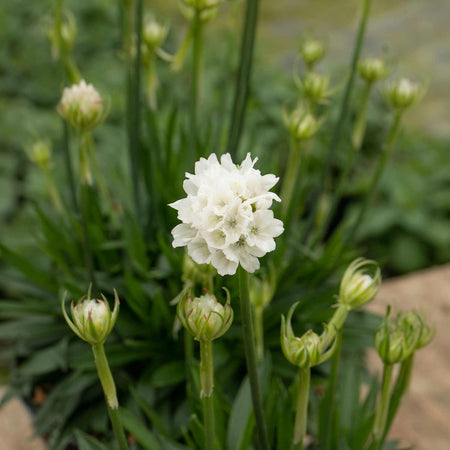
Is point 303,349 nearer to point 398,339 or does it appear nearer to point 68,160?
point 398,339

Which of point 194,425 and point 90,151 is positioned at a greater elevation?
point 90,151

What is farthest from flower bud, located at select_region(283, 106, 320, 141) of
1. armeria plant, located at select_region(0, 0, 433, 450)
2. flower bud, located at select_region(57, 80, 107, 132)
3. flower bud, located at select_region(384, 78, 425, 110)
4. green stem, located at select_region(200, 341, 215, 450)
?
green stem, located at select_region(200, 341, 215, 450)

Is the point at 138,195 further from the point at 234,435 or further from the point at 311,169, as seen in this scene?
the point at 311,169

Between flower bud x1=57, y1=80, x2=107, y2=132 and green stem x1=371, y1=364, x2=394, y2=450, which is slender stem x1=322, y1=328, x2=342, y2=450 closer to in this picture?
green stem x1=371, y1=364, x2=394, y2=450

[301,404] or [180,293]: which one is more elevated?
[180,293]

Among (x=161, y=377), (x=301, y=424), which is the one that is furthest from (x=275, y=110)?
(x=301, y=424)

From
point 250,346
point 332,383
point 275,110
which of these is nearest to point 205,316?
point 250,346
